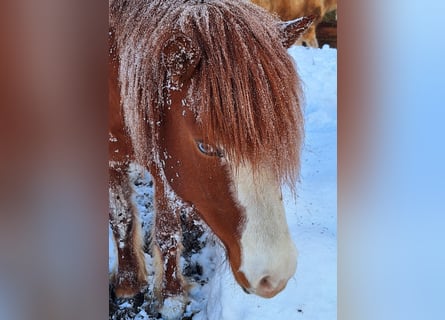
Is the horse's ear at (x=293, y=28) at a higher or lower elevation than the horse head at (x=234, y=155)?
higher

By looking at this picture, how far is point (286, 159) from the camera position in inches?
36.2

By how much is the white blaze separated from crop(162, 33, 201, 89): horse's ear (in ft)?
1.03

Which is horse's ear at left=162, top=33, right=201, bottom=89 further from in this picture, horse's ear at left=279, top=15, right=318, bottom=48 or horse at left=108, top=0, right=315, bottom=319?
horse's ear at left=279, top=15, right=318, bottom=48

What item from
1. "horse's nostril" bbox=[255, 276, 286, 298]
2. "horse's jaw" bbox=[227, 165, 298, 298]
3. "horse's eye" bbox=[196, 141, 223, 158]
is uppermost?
"horse's eye" bbox=[196, 141, 223, 158]

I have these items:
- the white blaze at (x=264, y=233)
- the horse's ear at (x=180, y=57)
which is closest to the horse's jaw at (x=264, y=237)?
the white blaze at (x=264, y=233)

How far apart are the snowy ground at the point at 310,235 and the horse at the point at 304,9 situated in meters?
0.03

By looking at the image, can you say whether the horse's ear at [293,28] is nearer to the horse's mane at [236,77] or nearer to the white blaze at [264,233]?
the horse's mane at [236,77]

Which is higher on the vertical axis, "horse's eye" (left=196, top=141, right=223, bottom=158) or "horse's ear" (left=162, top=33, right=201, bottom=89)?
"horse's ear" (left=162, top=33, right=201, bottom=89)

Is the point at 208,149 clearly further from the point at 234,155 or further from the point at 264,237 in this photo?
the point at 264,237

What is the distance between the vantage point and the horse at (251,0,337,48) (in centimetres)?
91

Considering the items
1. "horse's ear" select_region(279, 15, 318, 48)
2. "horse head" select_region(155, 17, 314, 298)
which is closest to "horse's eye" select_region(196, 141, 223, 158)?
"horse head" select_region(155, 17, 314, 298)

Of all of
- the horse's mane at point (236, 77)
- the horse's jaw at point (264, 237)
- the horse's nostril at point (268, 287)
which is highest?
the horse's mane at point (236, 77)

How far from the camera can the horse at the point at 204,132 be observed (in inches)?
36.2
